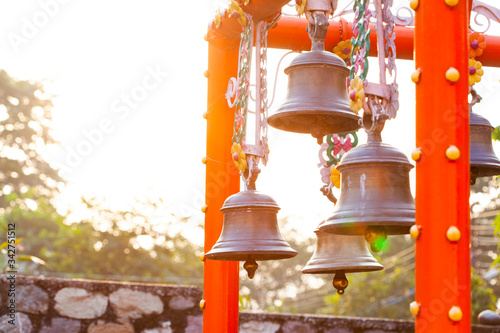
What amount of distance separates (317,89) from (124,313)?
8.57 feet

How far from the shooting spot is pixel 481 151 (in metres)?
3.83

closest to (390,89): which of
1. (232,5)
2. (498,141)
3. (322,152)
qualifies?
(322,152)

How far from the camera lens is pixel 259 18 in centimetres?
400

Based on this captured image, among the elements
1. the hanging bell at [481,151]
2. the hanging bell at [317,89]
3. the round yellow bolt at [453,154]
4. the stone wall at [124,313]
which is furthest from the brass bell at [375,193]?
the stone wall at [124,313]

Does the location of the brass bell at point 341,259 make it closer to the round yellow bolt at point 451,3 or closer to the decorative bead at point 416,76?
the decorative bead at point 416,76

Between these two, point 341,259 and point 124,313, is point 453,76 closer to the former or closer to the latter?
point 341,259

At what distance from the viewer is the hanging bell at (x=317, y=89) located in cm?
337

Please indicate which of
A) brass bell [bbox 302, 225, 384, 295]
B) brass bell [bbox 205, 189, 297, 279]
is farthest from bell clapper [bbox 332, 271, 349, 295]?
brass bell [bbox 205, 189, 297, 279]

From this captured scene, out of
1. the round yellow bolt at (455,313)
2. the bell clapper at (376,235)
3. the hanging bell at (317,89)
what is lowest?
the round yellow bolt at (455,313)

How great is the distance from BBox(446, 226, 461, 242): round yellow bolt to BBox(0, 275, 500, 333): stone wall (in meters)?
3.23

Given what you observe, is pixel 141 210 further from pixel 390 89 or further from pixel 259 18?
pixel 390 89

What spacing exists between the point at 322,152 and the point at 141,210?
471 inches

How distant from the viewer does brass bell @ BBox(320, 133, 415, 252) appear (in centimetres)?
278

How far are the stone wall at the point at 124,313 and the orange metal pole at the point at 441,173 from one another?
10.3 ft
